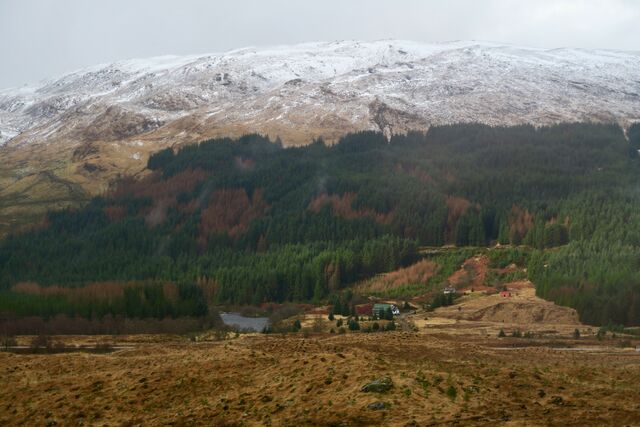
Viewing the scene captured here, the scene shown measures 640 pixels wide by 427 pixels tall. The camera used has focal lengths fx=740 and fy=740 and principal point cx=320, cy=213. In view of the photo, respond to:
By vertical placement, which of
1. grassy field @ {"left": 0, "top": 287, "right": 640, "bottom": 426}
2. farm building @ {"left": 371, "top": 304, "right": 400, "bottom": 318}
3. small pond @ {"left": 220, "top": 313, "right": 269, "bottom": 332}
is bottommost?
small pond @ {"left": 220, "top": 313, "right": 269, "bottom": 332}

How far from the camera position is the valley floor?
32500 millimetres

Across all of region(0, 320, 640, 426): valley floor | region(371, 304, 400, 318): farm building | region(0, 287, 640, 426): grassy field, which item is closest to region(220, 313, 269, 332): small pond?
region(371, 304, 400, 318): farm building

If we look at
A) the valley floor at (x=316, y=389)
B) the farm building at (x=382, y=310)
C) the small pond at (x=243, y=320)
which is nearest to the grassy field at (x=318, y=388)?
the valley floor at (x=316, y=389)

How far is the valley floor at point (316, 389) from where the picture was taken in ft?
107

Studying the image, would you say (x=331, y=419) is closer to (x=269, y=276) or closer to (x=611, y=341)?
(x=611, y=341)

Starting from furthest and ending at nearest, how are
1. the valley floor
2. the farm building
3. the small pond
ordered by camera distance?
the small pond < the farm building < the valley floor

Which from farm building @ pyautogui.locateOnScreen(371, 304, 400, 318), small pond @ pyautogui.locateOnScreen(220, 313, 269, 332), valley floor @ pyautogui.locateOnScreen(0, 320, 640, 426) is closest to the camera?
valley floor @ pyautogui.locateOnScreen(0, 320, 640, 426)

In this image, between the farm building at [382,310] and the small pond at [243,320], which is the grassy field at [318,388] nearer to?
the farm building at [382,310]

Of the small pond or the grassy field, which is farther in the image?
the small pond

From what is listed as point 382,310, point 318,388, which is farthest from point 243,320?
point 318,388

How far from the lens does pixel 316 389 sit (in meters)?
37.5

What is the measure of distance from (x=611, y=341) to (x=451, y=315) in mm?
46907

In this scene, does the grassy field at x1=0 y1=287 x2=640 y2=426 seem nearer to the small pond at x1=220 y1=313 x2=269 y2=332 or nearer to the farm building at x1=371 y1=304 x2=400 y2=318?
the farm building at x1=371 y1=304 x2=400 y2=318

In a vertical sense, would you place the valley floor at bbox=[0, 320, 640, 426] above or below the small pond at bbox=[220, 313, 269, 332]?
above
